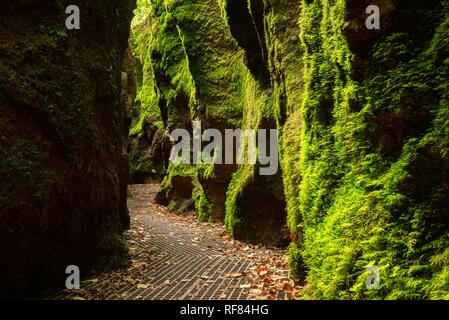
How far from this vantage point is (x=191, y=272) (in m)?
7.18

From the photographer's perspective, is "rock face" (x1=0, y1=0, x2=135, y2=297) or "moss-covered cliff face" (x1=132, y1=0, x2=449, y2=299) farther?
"rock face" (x1=0, y1=0, x2=135, y2=297)

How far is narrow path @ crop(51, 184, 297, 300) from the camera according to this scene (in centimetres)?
578

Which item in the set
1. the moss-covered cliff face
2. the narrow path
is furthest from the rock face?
the moss-covered cliff face

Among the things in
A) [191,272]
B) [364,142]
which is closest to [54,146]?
[191,272]

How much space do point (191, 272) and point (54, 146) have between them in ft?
11.0

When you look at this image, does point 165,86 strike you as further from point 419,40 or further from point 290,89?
point 419,40

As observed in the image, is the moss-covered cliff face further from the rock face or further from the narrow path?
the rock face

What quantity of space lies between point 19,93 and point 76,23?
215 cm

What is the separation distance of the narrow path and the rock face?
728 mm

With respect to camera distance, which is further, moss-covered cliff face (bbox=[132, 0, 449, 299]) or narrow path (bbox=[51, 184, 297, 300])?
narrow path (bbox=[51, 184, 297, 300])

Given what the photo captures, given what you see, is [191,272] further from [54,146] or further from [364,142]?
[364,142]

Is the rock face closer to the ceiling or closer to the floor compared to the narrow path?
closer to the ceiling

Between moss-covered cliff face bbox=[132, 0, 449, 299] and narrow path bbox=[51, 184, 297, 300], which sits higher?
moss-covered cliff face bbox=[132, 0, 449, 299]

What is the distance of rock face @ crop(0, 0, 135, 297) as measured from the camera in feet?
18.8
